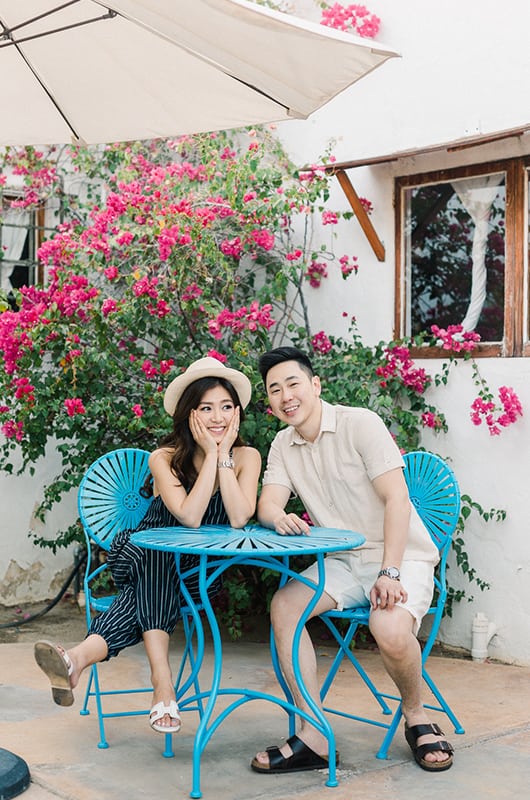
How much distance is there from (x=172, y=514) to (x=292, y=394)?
0.64 m

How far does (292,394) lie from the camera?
3.71 m

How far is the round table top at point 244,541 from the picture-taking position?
311 cm

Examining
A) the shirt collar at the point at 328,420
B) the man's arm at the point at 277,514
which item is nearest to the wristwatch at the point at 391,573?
the man's arm at the point at 277,514

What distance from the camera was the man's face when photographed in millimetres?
3705

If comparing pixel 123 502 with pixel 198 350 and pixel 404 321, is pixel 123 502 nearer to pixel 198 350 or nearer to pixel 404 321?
pixel 198 350

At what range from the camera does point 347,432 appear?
3.70 meters

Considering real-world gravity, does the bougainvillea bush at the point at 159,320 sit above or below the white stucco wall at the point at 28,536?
above

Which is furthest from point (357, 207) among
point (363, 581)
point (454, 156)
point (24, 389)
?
point (363, 581)

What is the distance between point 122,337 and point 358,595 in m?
2.31

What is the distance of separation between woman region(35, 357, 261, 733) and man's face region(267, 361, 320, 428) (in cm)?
23

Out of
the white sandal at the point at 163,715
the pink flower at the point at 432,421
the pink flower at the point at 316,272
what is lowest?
the white sandal at the point at 163,715

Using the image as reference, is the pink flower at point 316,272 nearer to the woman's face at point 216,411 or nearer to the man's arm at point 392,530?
the woman's face at point 216,411

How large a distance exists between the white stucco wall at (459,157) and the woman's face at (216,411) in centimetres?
174

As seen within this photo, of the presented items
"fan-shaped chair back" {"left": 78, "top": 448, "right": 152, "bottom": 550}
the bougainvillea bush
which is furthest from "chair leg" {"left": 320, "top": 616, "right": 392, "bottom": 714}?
the bougainvillea bush
